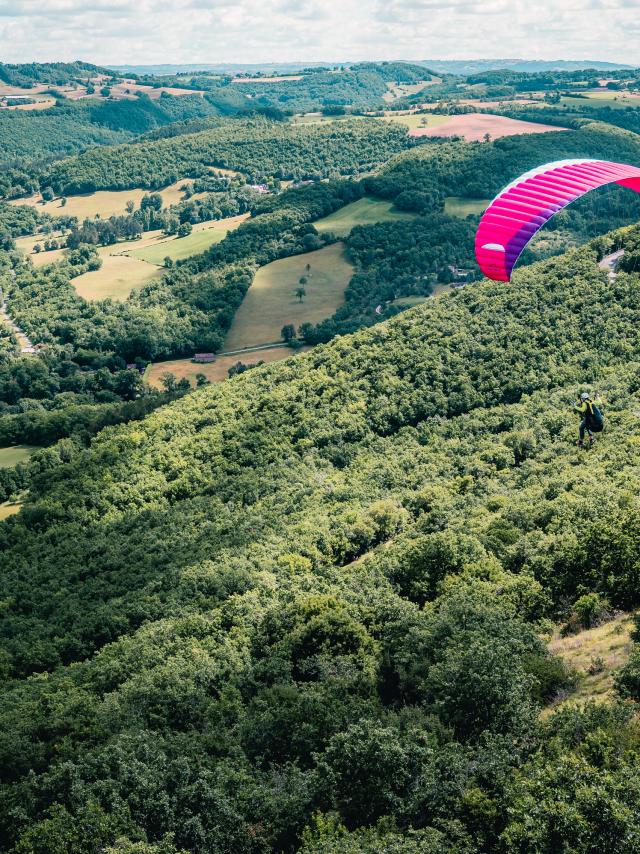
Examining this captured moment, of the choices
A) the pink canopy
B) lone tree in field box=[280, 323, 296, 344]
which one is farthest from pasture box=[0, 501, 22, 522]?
lone tree in field box=[280, 323, 296, 344]

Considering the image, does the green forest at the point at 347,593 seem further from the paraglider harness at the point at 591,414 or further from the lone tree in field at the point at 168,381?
the paraglider harness at the point at 591,414

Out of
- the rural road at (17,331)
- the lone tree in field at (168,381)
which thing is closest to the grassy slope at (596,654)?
the lone tree in field at (168,381)

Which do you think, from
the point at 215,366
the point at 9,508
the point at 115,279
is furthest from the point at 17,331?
the point at 9,508

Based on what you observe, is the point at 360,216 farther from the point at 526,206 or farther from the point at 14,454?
the point at 526,206

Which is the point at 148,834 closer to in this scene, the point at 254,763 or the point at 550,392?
the point at 254,763

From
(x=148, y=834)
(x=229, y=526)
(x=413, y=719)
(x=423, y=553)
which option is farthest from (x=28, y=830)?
(x=229, y=526)

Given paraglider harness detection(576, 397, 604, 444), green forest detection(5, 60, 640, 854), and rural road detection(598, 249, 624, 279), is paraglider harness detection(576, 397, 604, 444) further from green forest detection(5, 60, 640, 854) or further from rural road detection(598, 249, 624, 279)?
rural road detection(598, 249, 624, 279)
